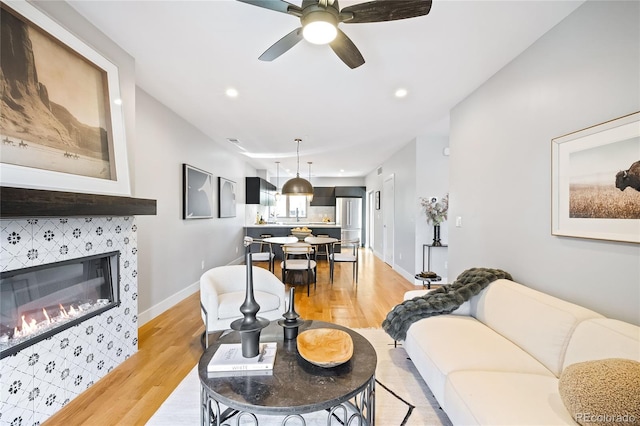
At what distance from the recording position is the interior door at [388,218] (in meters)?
6.53

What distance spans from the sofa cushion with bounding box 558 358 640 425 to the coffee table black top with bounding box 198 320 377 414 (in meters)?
0.82

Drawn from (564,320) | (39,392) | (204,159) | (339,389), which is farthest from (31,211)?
(204,159)

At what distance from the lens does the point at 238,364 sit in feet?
4.48

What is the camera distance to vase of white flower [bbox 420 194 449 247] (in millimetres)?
4754

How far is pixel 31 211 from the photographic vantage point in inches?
57.4

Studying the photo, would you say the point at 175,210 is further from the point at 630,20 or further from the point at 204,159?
the point at 630,20

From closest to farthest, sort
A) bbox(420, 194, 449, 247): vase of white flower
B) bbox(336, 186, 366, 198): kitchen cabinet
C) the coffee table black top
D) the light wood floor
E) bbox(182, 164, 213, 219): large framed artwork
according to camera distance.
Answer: the coffee table black top
the light wood floor
bbox(182, 164, 213, 219): large framed artwork
bbox(420, 194, 449, 247): vase of white flower
bbox(336, 186, 366, 198): kitchen cabinet

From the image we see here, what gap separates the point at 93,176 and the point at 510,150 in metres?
3.41

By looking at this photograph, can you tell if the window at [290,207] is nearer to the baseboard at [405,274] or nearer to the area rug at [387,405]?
the baseboard at [405,274]

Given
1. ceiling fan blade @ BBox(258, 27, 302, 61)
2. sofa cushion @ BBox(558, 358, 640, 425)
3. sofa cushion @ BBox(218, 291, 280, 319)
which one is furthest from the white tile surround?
sofa cushion @ BBox(558, 358, 640, 425)

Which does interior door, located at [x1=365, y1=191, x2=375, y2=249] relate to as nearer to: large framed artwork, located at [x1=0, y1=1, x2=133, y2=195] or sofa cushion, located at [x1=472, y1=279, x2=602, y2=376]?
sofa cushion, located at [x1=472, y1=279, x2=602, y2=376]

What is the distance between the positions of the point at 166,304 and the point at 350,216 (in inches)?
294

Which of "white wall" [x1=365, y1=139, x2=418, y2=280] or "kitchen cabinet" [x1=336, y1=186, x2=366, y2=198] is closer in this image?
"white wall" [x1=365, y1=139, x2=418, y2=280]

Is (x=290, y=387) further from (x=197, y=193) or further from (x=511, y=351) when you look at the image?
(x=197, y=193)
